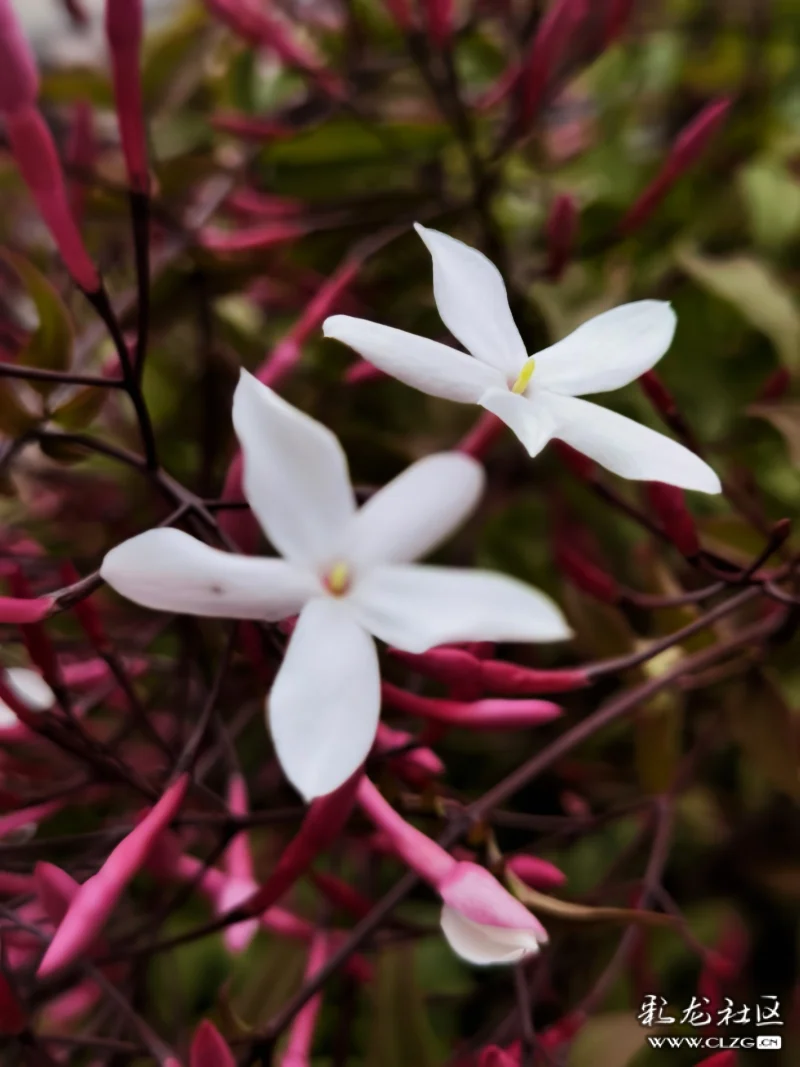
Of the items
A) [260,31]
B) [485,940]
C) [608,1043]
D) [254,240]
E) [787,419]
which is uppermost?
[260,31]

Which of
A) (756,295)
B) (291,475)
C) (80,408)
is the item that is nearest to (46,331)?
(80,408)

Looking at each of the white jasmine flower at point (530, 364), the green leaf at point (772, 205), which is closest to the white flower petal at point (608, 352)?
the white jasmine flower at point (530, 364)

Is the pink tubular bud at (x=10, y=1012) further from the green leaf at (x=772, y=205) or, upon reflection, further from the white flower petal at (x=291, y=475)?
the green leaf at (x=772, y=205)

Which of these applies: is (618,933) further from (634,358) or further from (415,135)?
(415,135)

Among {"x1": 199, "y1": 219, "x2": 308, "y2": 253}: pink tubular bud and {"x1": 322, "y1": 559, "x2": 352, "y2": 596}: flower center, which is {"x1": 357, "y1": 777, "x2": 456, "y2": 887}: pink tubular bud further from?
{"x1": 199, "y1": 219, "x2": 308, "y2": 253}: pink tubular bud

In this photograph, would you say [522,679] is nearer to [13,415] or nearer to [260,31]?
[13,415]

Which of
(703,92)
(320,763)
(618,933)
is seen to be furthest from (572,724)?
(703,92)
